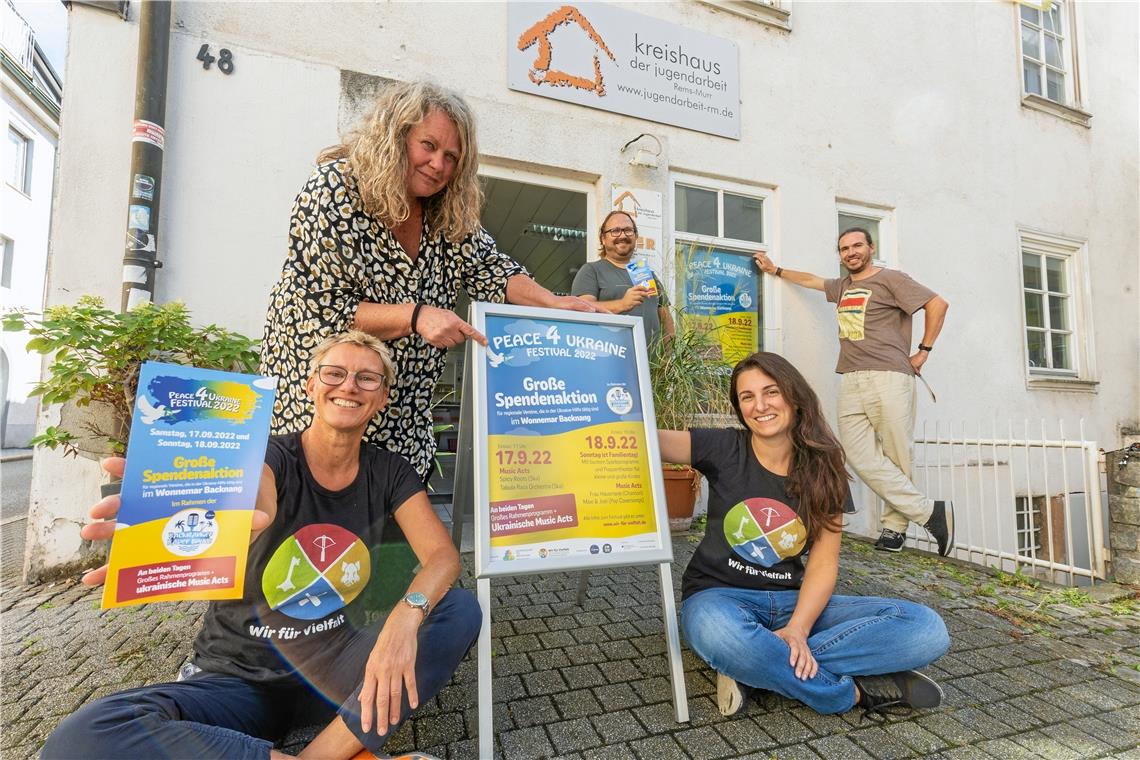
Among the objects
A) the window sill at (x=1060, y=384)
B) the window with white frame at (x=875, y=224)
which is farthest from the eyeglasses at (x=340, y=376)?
the window sill at (x=1060, y=384)

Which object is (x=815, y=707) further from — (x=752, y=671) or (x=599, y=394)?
(x=599, y=394)

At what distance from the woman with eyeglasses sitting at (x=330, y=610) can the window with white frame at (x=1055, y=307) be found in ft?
23.6

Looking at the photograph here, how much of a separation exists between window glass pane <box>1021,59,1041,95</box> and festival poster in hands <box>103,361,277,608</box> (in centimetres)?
878

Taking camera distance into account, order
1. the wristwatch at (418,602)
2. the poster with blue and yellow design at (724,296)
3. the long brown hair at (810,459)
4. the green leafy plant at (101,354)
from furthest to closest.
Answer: the poster with blue and yellow design at (724,296), the green leafy plant at (101,354), the long brown hair at (810,459), the wristwatch at (418,602)

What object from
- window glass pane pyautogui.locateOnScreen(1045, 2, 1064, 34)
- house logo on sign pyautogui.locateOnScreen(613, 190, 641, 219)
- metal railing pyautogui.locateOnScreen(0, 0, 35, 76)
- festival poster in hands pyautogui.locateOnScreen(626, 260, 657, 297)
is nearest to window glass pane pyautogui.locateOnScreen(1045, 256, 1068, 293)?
window glass pane pyautogui.locateOnScreen(1045, 2, 1064, 34)

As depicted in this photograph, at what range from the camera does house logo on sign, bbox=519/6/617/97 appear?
439cm

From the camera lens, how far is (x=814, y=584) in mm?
1943

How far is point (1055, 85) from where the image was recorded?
6910 millimetres

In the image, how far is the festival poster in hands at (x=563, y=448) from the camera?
5.95 feet

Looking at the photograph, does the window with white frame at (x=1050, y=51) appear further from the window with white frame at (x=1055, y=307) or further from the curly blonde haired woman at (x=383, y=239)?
the curly blonde haired woman at (x=383, y=239)

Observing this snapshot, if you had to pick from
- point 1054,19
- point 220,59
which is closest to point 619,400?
point 220,59

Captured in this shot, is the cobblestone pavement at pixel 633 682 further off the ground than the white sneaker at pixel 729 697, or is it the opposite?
the white sneaker at pixel 729 697

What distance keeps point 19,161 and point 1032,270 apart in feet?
64.5

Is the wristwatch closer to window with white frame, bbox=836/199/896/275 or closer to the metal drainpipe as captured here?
the metal drainpipe
